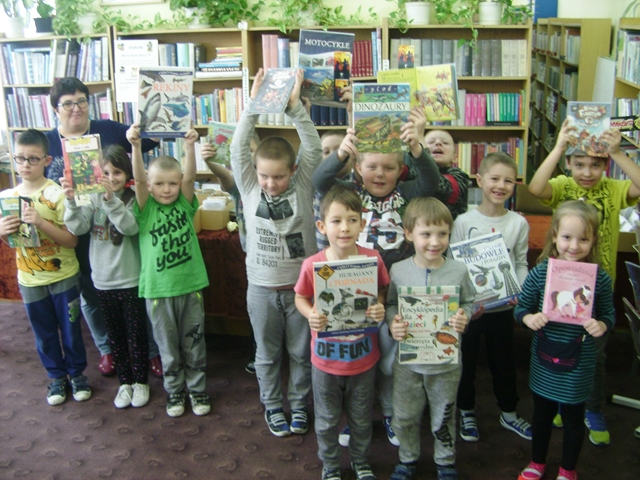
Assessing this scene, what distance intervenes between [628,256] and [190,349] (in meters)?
2.28

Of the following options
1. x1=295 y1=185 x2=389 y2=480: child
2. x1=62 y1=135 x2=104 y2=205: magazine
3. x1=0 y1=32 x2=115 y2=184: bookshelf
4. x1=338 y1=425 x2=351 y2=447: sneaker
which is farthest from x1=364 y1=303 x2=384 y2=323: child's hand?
x1=0 y1=32 x2=115 y2=184: bookshelf

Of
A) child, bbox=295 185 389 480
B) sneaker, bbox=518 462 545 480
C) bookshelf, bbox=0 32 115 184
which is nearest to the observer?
child, bbox=295 185 389 480

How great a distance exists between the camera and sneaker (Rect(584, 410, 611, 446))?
248 cm

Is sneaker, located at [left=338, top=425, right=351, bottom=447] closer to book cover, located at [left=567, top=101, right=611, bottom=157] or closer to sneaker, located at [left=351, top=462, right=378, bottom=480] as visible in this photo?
sneaker, located at [left=351, top=462, right=378, bottom=480]

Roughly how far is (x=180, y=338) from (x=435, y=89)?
5.18 feet

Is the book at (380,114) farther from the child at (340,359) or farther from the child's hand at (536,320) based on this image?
the child's hand at (536,320)

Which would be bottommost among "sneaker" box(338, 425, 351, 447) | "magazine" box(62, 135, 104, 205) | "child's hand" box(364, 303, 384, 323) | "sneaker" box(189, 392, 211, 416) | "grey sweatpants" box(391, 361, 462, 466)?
"sneaker" box(338, 425, 351, 447)

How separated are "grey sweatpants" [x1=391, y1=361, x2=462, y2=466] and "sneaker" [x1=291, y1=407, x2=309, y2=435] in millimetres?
530

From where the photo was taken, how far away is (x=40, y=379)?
3152 millimetres

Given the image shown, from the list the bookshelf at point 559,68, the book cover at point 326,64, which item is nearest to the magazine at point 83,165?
the book cover at point 326,64

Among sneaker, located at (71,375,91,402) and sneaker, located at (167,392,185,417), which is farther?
sneaker, located at (71,375,91,402)

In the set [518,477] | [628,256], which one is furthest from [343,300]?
[628,256]

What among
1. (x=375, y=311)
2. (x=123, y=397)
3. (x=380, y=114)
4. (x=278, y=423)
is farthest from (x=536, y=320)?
(x=123, y=397)

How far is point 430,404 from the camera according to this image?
7.12 ft
